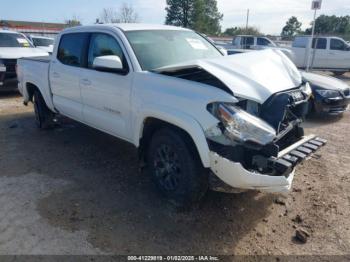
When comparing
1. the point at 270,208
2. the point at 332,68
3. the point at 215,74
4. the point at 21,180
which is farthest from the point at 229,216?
the point at 332,68

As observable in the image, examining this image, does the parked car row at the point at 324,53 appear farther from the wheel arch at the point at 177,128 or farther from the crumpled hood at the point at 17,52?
the wheel arch at the point at 177,128

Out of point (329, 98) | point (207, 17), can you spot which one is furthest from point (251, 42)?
point (207, 17)

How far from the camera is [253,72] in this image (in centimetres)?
329

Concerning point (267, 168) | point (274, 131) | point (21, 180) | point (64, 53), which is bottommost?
point (21, 180)

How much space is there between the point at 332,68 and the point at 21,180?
1541 centimetres

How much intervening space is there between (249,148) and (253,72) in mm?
851

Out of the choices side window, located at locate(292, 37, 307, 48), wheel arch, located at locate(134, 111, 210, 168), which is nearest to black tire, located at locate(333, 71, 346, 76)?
side window, located at locate(292, 37, 307, 48)

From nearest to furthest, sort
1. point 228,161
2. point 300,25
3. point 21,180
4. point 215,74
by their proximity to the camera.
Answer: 1. point 228,161
2. point 215,74
3. point 21,180
4. point 300,25

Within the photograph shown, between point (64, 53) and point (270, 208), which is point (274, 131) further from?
point (64, 53)

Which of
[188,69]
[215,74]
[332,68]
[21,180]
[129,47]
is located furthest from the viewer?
[332,68]

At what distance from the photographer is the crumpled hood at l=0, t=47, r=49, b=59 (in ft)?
32.8

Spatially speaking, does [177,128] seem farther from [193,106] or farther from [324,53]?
[324,53]

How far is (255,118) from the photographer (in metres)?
2.94

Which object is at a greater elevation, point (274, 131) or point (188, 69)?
point (188, 69)
